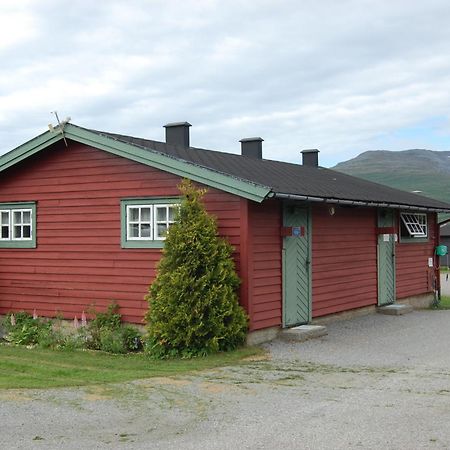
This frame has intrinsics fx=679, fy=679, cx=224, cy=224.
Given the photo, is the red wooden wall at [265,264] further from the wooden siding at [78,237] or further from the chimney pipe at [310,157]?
the chimney pipe at [310,157]

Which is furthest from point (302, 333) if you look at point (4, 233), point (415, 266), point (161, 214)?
point (415, 266)

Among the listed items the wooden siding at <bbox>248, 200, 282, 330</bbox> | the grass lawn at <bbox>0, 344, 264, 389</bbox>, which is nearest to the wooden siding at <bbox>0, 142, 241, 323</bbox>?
the wooden siding at <bbox>248, 200, 282, 330</bbox>

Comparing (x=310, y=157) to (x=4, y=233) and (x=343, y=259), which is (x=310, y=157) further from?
(x=4, y=233)

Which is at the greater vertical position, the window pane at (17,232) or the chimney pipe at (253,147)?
the chimney pipe at (253,147)

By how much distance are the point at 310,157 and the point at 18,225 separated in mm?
10472

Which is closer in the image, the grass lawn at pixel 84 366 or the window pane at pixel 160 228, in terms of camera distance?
the grass lawn at pixel 84 366

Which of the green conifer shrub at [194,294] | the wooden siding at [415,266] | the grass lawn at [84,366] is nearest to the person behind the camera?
the grass lawn at [84,366]

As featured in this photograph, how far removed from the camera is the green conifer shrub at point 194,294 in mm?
10320

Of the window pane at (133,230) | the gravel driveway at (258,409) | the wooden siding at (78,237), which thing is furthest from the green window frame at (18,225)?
the gravel driveway at (258,409)

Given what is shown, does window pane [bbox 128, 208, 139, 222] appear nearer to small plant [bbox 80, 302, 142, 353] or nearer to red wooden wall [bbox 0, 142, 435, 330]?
red wooden wall [bbox 0, 142, 435, 330]

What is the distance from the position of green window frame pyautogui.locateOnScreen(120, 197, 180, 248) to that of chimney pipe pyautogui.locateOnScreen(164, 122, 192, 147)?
4.42 meters

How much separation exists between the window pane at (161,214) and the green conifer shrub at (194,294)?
3.51 feet

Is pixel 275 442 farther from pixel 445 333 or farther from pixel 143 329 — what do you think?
pixel 445 333

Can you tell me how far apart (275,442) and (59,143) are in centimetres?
891
